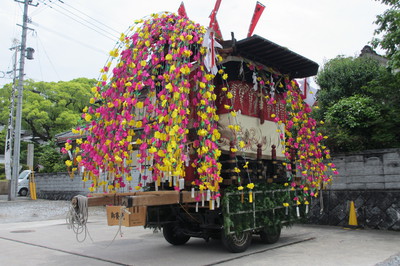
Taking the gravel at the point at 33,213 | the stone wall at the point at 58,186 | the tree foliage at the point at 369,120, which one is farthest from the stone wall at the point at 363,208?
the stone wall at the point at 58,186

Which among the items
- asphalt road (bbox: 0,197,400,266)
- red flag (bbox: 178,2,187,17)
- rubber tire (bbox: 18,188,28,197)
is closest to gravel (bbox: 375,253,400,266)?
asphalt road (bbox: 0,197,400,266)

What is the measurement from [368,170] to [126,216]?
24.1 ft

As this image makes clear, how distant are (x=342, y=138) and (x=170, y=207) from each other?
20.9 ft

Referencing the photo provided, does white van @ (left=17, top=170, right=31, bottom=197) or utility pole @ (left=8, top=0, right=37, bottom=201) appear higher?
utility pole @ (left=8, top=0, right=37, bottom=201)

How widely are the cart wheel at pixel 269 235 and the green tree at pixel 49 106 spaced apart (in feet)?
87.2

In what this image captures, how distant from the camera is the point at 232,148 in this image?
646 cm

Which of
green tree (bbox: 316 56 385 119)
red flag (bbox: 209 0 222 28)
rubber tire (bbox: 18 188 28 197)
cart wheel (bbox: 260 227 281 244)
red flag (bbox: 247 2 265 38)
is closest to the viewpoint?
red flag (bbox: 209 0 222 28)

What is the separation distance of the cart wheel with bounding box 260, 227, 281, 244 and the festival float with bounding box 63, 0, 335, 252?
0.09ft

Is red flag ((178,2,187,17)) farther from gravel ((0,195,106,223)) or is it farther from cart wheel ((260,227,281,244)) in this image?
gravel ((0,195,106,223))

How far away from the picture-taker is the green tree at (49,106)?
105ft

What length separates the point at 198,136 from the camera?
6711mm

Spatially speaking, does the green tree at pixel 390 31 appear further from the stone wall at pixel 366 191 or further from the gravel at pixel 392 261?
the gravel at pixel 392 261

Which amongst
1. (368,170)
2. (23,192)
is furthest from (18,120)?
(368,170)

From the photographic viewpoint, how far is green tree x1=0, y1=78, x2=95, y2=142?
105 ft
